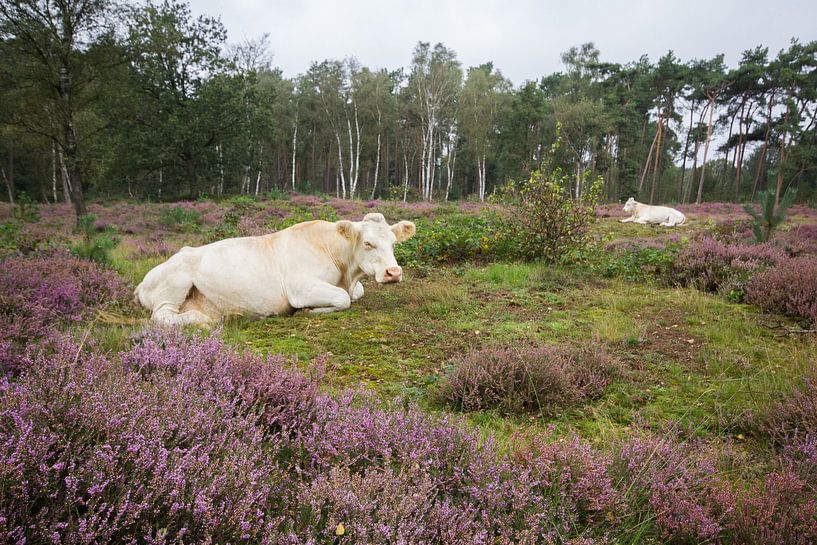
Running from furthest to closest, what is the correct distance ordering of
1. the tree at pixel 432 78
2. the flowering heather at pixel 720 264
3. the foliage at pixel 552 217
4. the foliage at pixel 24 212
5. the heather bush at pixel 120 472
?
the tree at pixel 432 78 → the foliage at pixel 24 212 → the foliage at pixel 552 217 → the flowering heather at pixel 720 264 → the heather bush at pixel 120 472

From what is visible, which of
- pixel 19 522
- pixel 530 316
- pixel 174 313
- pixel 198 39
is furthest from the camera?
pixel 198 39

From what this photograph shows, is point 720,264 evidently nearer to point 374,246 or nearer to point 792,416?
point 792,416

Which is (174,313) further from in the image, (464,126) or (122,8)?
(464,126)

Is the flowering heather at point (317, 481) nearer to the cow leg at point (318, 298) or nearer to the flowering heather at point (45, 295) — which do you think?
the flowering heather at point (45, 295)

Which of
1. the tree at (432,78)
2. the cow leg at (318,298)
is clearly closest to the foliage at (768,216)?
the cow leg at (318,298)

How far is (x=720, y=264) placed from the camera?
7.25 meters

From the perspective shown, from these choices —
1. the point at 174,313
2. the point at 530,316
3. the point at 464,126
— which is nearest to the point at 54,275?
the point at 174,313

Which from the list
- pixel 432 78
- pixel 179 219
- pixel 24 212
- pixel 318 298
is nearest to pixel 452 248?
pixel 318 298

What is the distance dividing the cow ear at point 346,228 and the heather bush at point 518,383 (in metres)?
2.70

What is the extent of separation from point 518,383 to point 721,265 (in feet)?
19.9

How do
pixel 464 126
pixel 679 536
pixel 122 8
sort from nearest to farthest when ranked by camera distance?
pixel 679 536, pixel 122 8, pixel 464 126

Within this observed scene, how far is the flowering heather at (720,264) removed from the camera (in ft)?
22.5

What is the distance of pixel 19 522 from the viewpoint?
4.19 feet

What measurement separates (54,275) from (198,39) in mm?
32601
